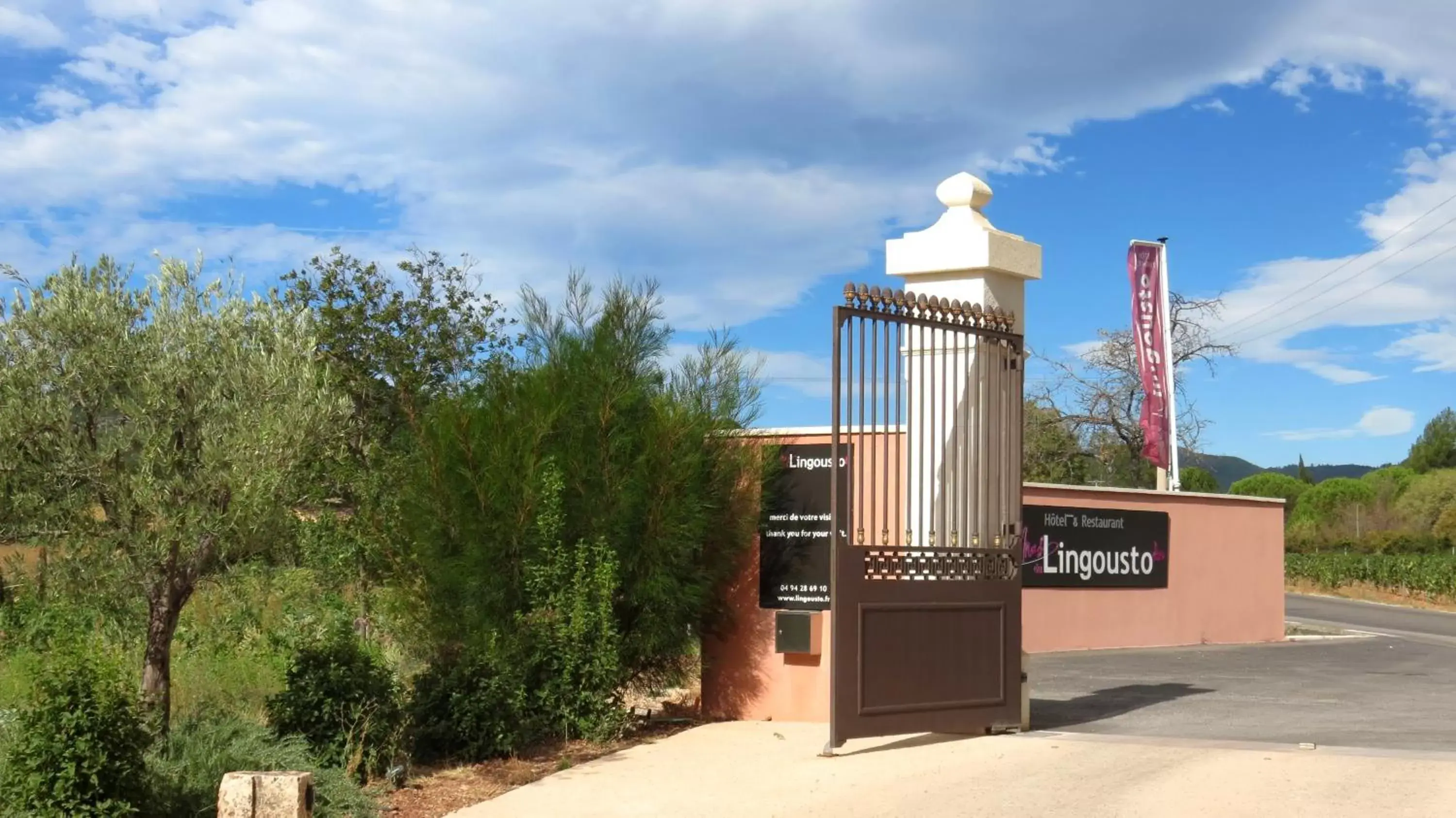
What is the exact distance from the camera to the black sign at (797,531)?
35.4 feet

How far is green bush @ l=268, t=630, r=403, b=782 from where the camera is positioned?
348 inches

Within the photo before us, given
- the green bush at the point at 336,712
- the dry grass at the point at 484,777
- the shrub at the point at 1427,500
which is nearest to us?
the dry grass at the point at 484,777

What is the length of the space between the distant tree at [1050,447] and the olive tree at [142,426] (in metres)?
27.1

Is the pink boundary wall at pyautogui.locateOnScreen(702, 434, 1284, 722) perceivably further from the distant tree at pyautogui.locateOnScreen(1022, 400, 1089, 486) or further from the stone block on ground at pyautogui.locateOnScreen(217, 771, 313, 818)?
the stone block on ground at pyautogui.locateOnScreen(217, 771, 313, 818)

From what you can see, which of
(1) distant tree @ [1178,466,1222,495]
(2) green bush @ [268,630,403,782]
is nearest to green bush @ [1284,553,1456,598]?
(1) distant tree @ [1178,466,1222,495]

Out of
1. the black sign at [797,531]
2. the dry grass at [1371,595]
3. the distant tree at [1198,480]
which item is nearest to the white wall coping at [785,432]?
the black sign at [797,531]

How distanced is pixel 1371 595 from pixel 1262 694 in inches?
1319

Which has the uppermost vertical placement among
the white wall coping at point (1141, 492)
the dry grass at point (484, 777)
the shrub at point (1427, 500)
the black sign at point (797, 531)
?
Result: the shrub at point (1427, 500)

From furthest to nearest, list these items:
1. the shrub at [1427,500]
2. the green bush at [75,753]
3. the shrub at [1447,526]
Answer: the shrub at [1427,500] → the shrub at [1447,526] → the green bush at [75,753]

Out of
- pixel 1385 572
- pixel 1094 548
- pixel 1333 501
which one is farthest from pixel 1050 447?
pixel 1333 501

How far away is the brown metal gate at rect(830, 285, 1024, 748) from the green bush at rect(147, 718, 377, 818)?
3.15m

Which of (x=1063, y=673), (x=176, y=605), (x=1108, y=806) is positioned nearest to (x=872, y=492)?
(x=1108, y=806)

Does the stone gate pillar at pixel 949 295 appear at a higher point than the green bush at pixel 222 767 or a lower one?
higher

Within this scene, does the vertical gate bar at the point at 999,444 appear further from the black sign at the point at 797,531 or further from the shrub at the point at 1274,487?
the shrub at the point at 1274,487
